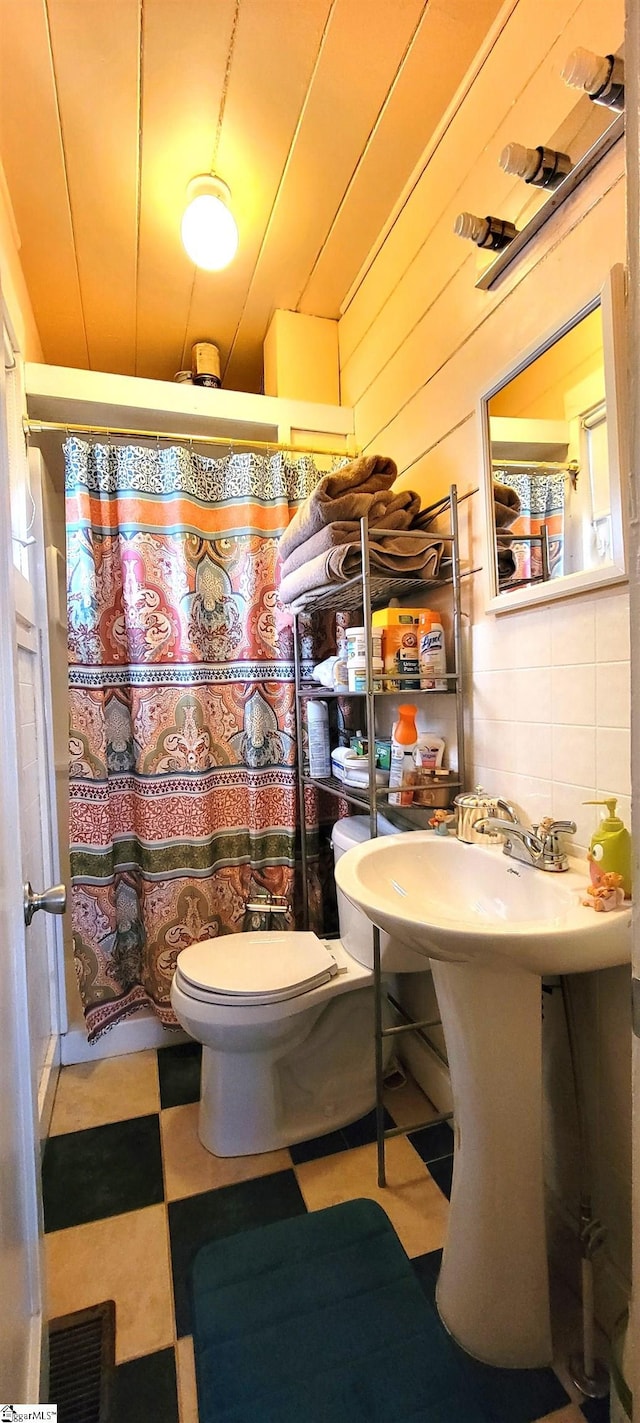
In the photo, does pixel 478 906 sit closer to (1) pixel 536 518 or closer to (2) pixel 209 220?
(1) pixel 536 518

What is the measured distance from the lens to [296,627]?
191cm

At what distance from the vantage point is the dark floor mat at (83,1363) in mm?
906

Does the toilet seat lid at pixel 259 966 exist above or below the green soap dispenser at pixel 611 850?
below

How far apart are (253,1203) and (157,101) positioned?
94.8 inches

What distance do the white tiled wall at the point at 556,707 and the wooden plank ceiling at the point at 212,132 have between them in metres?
1.19

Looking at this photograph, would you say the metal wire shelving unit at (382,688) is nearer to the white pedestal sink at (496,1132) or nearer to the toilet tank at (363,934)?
the toilet tank at (363,934)

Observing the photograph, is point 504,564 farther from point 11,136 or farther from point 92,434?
point 11,136

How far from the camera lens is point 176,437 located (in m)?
1.81

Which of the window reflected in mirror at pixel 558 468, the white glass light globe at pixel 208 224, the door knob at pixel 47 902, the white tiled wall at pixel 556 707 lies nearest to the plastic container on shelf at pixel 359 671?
the white tiled wall at pixel 556 707

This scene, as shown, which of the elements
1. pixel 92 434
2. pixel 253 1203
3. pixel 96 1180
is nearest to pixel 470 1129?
pixel 253 1203

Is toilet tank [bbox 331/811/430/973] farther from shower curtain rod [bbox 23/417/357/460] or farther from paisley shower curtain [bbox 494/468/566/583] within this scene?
shower curtain rod [bbox 23/417/357/460]
